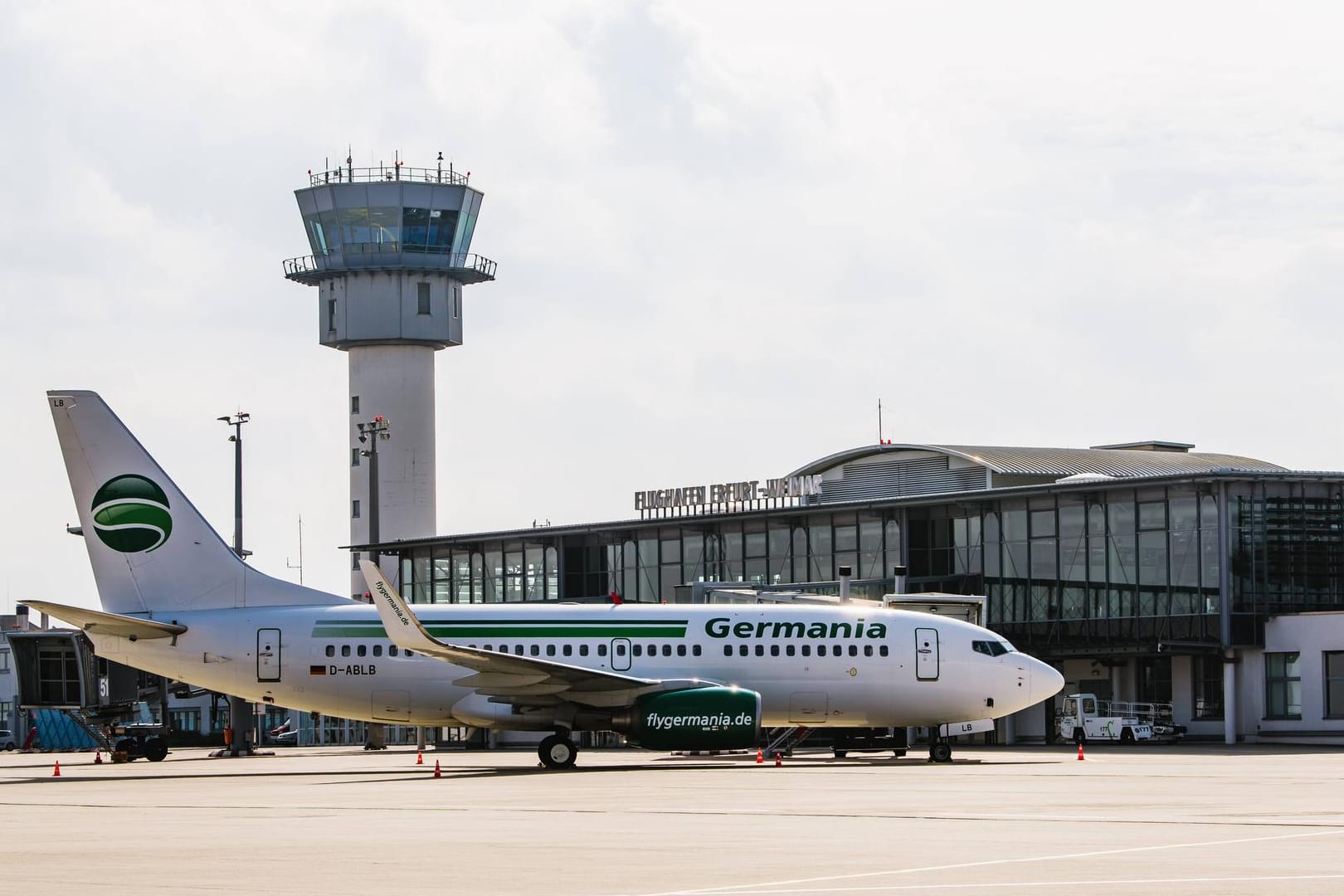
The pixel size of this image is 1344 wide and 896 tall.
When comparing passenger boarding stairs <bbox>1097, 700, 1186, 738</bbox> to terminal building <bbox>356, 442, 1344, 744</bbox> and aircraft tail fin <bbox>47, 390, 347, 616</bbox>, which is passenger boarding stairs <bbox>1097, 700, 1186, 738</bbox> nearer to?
terminal building <bbox>356, 442, 1344, 744</bbox>

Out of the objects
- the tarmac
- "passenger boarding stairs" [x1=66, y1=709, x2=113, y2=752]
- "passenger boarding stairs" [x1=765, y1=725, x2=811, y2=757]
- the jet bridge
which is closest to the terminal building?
"passenger boarding stairs" [x1=765, y1=725, x2=811, y2=757]

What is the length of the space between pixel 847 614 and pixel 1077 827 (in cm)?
2200

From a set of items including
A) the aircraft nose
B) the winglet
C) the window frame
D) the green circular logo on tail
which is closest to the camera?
the winglet

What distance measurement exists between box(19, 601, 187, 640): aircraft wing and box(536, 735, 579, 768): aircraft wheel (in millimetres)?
8025

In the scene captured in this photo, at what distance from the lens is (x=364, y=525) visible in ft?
307

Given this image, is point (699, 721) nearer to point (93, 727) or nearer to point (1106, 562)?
point (1106, 562)

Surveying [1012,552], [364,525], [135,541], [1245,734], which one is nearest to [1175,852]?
[135,541]

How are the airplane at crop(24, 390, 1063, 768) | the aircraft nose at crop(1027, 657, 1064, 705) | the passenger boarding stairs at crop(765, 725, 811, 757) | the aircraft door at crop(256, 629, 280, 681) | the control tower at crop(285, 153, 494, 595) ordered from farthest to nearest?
1. the control tower at crop(285, 153, 494, 595)
2. the passenger boarding stairs at crop(765, 725, 811, 757)
3. the aircraft nose at crop(1027, 657, 1064, 705)
4. the aircraft door at crop(256, 629, 280, 681)
5. the airplane at crop(24, 390, 1063, 768)

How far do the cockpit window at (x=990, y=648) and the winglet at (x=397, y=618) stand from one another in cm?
1215

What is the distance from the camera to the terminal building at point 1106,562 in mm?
54812

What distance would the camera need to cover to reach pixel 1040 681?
4225 centimetres

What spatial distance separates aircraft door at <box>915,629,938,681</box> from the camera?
4112 cm

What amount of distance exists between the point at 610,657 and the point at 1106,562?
22670 millimetres

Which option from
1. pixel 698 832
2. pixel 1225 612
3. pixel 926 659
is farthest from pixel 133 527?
pixel 1225 612
